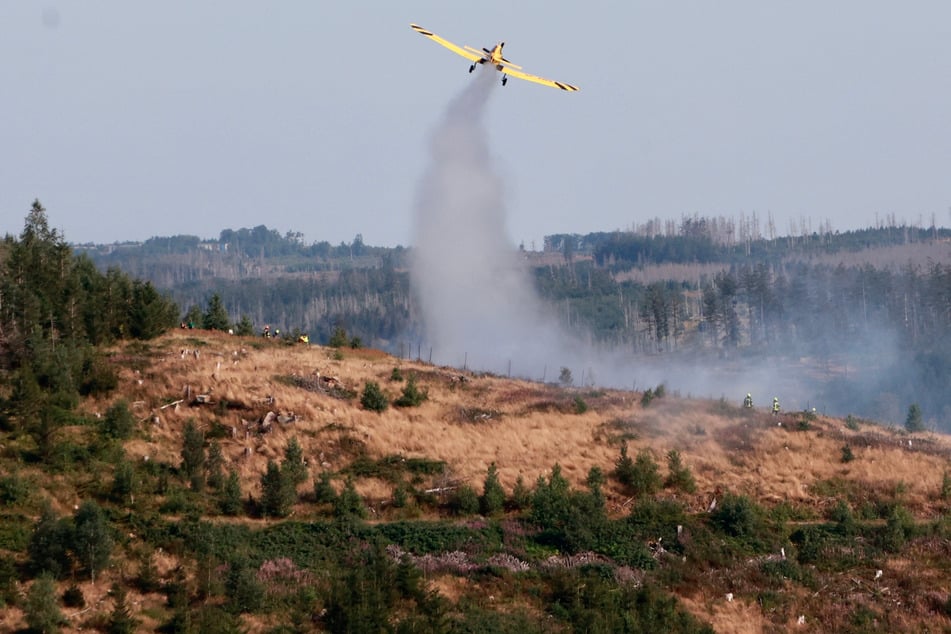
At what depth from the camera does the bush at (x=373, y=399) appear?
173 feet

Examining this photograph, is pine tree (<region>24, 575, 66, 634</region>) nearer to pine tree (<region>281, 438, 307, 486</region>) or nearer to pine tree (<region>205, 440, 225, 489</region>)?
pine tree (<region>205, 440, 225, 489</region>)

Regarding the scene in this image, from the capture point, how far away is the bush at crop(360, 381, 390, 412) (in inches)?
2082

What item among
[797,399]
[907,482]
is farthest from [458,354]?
[907,482]

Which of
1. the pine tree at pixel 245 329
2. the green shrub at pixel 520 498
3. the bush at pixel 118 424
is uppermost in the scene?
the pine tree at pixel 245 329

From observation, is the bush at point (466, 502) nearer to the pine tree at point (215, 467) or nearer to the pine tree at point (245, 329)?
the pine tree at point (215, 467)

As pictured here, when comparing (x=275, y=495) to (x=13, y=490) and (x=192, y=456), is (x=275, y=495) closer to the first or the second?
(x=192, y=456)

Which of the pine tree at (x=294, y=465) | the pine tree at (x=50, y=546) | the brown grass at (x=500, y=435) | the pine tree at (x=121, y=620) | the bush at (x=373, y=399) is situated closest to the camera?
the pine tree at (x=121, y=620)

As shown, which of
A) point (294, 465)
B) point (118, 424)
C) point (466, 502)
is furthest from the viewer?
point (118, 424)

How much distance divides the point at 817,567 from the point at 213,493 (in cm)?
2228

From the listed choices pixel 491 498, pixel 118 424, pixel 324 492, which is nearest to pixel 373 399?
pixel 324 492

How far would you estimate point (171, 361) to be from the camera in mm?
55688

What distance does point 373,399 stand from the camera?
2087 inches

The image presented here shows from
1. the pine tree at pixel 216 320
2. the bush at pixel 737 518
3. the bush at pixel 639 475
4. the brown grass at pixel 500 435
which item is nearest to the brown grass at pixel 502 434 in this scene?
the brown grass at pixel 500 435

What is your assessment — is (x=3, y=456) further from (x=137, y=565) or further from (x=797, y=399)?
(x=797, y=399)
